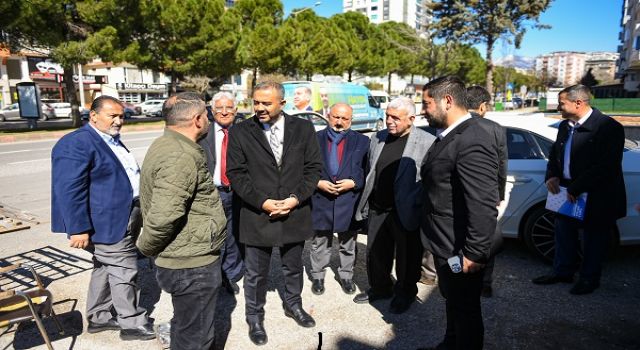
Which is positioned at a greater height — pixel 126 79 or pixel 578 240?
pixel 126 79

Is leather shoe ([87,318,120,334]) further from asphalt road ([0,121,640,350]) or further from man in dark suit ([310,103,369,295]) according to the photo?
man in dark suit ([310,103,369,295])

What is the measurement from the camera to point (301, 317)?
3.52 metres

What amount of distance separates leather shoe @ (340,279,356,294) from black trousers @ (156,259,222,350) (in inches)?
69.5

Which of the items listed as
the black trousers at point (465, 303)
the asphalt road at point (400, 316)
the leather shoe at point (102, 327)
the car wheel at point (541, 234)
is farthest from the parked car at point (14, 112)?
the black trousers at point (465, 303)

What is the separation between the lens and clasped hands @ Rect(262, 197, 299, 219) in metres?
3.18

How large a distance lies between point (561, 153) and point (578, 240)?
1.05 metres

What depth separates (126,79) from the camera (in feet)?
168

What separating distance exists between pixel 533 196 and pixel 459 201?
2584mm

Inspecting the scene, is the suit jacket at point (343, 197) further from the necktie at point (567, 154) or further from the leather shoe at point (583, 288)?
the leather shoe at point (583, 288)

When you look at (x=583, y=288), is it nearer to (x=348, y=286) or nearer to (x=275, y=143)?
(x=348, y=286)

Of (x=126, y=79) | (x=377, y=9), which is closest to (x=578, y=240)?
(x=126, y=79)

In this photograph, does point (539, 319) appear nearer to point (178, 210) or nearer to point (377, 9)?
point (178, 210)

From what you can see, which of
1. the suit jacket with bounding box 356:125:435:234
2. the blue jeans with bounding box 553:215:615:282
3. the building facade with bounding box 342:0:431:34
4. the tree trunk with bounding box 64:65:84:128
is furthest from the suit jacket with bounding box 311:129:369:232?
the building facade with bounding box 342:0:431:34

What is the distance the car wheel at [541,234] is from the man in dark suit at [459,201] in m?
2.39
